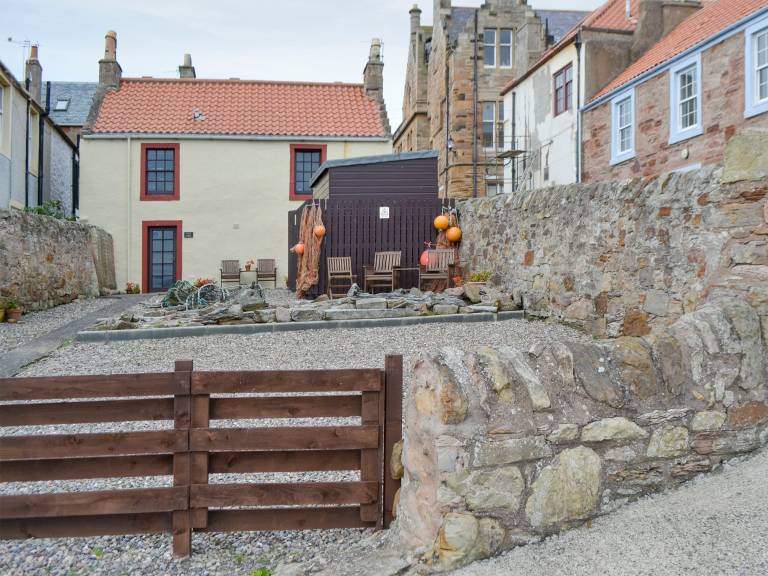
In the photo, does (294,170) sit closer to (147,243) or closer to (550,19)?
(147,243)

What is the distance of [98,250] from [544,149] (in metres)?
14.0

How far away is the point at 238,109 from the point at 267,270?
238 inches

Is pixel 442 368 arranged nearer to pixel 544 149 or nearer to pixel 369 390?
pixel 369 390

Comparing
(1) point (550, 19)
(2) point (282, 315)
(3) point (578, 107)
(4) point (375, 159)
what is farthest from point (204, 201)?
(1) point (550, 19)

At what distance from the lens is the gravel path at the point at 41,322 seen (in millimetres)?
10648

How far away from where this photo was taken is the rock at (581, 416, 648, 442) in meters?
3.52

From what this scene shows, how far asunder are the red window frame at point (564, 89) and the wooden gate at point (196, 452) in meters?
18.7

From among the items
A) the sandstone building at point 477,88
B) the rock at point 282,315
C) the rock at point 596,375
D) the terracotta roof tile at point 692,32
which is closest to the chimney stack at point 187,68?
the sandstone building at point 477,88

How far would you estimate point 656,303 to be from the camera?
25.4ft

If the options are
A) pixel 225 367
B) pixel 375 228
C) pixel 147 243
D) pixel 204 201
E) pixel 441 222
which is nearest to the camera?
pixel 225 367

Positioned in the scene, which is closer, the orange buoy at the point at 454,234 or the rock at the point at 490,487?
the rock at the point at 490,487

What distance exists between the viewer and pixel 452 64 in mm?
29922

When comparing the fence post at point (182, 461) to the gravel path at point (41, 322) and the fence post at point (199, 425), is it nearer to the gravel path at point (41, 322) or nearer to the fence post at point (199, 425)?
the fence post at point (199, 425)

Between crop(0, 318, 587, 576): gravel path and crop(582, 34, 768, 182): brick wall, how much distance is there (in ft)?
25.0
